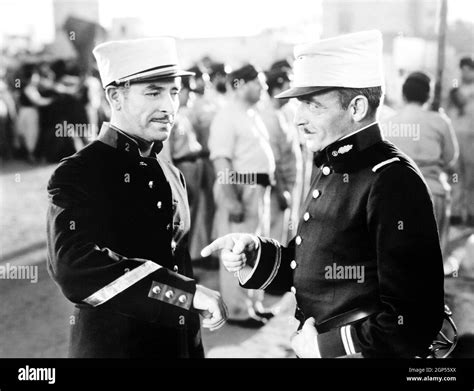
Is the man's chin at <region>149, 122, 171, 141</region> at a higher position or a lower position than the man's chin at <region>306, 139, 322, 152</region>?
higher

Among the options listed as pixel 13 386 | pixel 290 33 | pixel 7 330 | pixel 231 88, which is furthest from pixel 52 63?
pixel 13 386

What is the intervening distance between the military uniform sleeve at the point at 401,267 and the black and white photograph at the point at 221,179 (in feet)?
0.08

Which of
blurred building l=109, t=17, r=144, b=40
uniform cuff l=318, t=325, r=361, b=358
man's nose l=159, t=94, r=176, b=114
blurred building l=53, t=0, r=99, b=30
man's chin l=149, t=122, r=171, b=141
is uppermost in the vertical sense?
blurred building l=53, t=0, r=99, b=30

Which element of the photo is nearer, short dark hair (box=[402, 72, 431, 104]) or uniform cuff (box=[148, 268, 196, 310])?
uniform cuff (box=[148, 268, 196, 310])

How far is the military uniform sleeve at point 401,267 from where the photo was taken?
1928 mm

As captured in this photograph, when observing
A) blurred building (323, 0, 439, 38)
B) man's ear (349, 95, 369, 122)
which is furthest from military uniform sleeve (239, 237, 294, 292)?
blurred building (323, 0, 439, 38)

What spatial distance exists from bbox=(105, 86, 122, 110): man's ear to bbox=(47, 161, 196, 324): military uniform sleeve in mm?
287

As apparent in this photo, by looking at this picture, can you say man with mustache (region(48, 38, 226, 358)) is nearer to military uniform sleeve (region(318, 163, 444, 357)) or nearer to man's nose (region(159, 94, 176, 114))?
man's nose (region(159, 94, 176, 114))

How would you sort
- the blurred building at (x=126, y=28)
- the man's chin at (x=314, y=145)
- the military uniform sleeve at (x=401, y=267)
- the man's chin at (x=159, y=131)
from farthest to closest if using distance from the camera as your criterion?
1. the blurred building at (x=126, y=28)
2. the man's chin at (x=159, y=131)
3. the man's chin at (x=314, y=145)
4. the military uniform sleeve at (x=401, y=267)

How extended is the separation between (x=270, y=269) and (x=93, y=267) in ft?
2.27

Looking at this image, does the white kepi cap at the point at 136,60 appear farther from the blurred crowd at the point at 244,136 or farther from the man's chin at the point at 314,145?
the man's chin at the point at 314,145

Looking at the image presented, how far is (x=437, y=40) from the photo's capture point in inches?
96.2

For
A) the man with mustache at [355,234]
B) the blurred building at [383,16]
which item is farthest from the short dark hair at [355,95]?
the blurred building at [383,16]

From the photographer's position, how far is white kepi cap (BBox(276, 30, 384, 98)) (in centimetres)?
207
